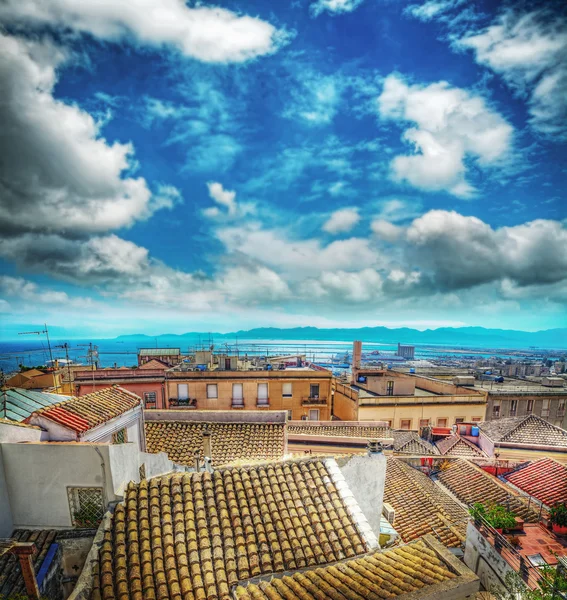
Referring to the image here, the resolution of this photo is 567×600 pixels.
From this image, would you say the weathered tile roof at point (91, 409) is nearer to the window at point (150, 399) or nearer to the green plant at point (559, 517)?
the green plant at point (559, 517)

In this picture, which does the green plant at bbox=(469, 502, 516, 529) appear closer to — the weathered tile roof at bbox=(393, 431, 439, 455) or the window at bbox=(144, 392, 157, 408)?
the weathered tile roof at bbox=(393, 431, 439, 455)

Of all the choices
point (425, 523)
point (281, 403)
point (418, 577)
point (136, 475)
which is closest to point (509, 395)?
point (281, 403)

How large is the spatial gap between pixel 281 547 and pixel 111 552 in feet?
8.85

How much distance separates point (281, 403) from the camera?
86.1 feet

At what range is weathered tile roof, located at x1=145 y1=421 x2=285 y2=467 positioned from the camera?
11664 mm

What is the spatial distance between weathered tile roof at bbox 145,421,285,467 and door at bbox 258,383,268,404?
12.4 meters

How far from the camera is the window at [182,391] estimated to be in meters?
24.7

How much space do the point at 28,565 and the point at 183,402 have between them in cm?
2069

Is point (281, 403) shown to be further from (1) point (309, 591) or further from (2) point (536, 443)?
(1) point (309, 591)

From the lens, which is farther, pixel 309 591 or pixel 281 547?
pixel 281 547

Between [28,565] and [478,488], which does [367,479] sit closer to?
[28,565]

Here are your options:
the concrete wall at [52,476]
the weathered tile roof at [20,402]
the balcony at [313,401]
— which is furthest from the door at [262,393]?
the concrete wall at [52,476]

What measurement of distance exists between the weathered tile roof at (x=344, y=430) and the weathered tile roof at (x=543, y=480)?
23.6 feet

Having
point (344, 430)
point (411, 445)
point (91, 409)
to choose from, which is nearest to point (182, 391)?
point (344, 430)
